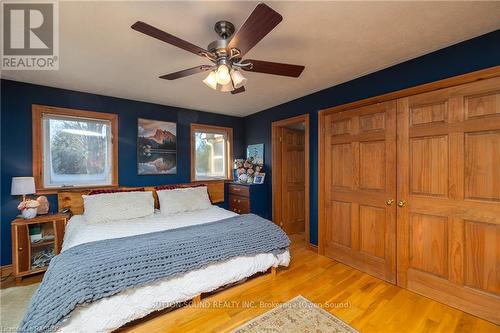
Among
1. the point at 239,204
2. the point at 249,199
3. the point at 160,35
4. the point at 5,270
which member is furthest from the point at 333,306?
the point at 5,270

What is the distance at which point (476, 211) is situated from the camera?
1797 millimetres

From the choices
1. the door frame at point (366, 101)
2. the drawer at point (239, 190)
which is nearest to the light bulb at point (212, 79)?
the door frame at point (366, 101)

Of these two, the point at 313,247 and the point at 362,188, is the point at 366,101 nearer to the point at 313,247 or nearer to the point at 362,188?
the point at 362,188

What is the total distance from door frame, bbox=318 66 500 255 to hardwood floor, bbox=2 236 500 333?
2.27 feet

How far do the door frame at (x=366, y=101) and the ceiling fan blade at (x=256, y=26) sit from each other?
5.78 ft

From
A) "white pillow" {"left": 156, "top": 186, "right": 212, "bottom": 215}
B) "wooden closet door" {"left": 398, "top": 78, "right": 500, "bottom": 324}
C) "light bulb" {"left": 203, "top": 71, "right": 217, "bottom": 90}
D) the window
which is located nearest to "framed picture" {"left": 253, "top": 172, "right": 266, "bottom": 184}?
the window

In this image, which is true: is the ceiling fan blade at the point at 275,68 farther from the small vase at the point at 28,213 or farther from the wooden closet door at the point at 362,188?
the small vase at the point at 28,213

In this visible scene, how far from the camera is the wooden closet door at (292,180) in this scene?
3.88m

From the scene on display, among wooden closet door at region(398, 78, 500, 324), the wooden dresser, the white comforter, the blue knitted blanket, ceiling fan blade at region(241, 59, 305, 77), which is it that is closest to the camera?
the blue knitted blanket

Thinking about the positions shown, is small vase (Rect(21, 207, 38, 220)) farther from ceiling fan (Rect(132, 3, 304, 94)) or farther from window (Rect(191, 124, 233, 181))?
ceiling fan (Rect(132, 3, 304, 94))

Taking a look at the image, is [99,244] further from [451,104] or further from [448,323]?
[451,104]

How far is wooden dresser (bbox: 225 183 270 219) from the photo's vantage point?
3793mm

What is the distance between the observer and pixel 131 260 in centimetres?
165

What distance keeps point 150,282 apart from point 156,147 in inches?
93.1
